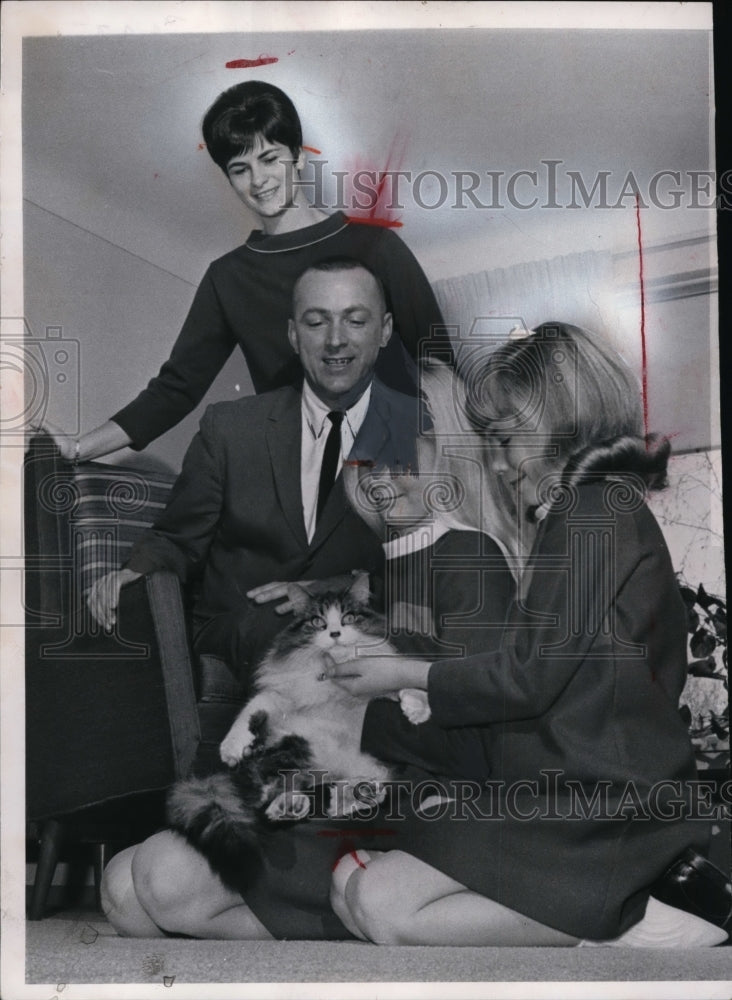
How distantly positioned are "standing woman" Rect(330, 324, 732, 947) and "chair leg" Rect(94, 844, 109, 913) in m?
0.56

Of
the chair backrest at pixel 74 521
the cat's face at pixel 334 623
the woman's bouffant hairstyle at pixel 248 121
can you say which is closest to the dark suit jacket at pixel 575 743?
the cat's face at pixel 334 623

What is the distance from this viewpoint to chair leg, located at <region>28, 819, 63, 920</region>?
2527 millimetres

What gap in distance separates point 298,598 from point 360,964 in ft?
2.83

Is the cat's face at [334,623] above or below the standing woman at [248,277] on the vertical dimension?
below

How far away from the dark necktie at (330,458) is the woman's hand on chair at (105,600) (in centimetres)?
53

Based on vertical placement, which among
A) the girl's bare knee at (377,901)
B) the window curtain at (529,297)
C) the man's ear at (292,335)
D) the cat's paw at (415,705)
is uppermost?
the window curtain at (529,297)

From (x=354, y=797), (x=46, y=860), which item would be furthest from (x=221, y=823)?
(x=46, y=860)

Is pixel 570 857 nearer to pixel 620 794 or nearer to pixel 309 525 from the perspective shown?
pixel 620 794

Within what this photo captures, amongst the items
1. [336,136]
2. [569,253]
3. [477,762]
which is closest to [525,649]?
[477,762]

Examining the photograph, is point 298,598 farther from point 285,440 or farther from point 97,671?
point 97,671

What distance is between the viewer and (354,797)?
2480 millimetres

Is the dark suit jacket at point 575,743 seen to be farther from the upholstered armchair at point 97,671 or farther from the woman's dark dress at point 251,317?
the woman's dark dress at point 251,317

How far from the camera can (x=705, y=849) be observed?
2506 millimetres

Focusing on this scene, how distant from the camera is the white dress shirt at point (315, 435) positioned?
2582mm
